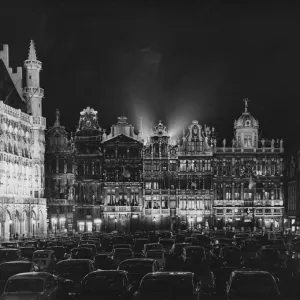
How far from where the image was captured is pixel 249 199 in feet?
445

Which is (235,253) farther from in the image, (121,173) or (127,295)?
(121,173)

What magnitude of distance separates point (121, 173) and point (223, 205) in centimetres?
1828

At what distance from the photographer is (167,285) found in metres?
22.8

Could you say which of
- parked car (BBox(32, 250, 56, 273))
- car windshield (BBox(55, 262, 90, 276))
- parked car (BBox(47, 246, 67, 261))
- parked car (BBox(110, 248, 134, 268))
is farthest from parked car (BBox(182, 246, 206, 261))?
car windshield (BBox(55, 262, 90, 276))

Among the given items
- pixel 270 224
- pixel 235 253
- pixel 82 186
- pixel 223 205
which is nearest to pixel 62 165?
pixel 82 186

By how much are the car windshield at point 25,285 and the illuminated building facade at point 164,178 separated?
11005 cm

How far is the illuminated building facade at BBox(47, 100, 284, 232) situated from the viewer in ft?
443

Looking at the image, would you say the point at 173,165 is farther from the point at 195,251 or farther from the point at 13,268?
the point at 13,268

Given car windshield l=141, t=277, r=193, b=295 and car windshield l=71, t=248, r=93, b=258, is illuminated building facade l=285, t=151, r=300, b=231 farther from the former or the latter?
car windshield l=141, t=277, r=193, b=295

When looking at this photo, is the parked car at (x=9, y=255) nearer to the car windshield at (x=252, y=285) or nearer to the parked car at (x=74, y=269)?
the parked car at (x=74, y=269)

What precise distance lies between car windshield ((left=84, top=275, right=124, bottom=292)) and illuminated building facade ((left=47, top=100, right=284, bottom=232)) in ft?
361

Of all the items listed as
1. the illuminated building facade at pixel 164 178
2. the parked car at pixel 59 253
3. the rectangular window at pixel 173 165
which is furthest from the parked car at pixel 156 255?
the rectangular window at pixel 173 165

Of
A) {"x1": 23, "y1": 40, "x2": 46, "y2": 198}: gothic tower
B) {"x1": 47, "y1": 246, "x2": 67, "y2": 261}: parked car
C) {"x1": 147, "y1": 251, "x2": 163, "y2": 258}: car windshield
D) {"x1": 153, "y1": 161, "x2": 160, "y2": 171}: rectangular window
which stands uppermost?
{"x1": 23, "y1": 40, "x2": 46, "y2": 198}: gothic tower

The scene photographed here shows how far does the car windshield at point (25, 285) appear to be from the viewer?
24.7 meters
